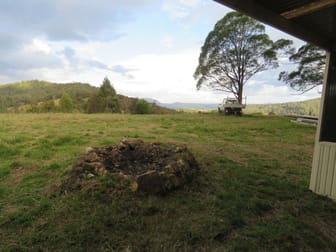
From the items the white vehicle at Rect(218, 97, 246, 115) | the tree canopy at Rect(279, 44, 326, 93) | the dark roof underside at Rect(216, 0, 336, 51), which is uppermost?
the tree canopy at Rect(279, 44, 326, 93)

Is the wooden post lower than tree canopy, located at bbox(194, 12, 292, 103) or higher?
lower

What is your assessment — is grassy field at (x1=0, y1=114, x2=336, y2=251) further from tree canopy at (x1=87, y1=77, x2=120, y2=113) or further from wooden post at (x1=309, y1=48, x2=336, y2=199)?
tree canopy at (x1=87, y1=77, x2=120, y2=113)

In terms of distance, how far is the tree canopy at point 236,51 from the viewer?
49.8ft

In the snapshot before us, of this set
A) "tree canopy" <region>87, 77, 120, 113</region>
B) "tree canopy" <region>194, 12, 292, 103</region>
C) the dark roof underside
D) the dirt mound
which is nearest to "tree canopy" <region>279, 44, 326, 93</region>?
"tree canopy" <region>194, 12, 292, 103</region>

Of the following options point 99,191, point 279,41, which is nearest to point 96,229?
point 99,191

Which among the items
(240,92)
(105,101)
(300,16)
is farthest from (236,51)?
(105,101)

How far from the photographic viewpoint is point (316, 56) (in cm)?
1026

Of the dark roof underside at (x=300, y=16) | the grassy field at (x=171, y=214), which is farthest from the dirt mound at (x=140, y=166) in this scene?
the dark roof underside at (x=300, y=16)

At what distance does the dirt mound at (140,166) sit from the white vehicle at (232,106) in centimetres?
1249

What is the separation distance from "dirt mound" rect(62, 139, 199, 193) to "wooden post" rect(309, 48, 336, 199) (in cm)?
181

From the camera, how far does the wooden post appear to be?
270cm

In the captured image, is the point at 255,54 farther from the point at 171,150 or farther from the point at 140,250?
the point at 140,250

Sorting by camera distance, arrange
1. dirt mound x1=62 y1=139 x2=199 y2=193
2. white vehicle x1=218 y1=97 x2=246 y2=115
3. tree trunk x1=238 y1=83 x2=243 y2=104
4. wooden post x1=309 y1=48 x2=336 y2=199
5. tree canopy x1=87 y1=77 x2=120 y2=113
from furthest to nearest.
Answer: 1. tree canopy x1=87 y1=77 x2=120 y2=113
2. tree trunk x1=238 y1=83 x2=243 y2=104
3. white vehicle x1=218 y1=97 x2=246 y2=115
4. wooden post x1=309 y1=48 x2=336 y2=199
5. dirt mound x1=62 y1=139 x2=199 y2=193

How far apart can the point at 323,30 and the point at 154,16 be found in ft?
15.1
